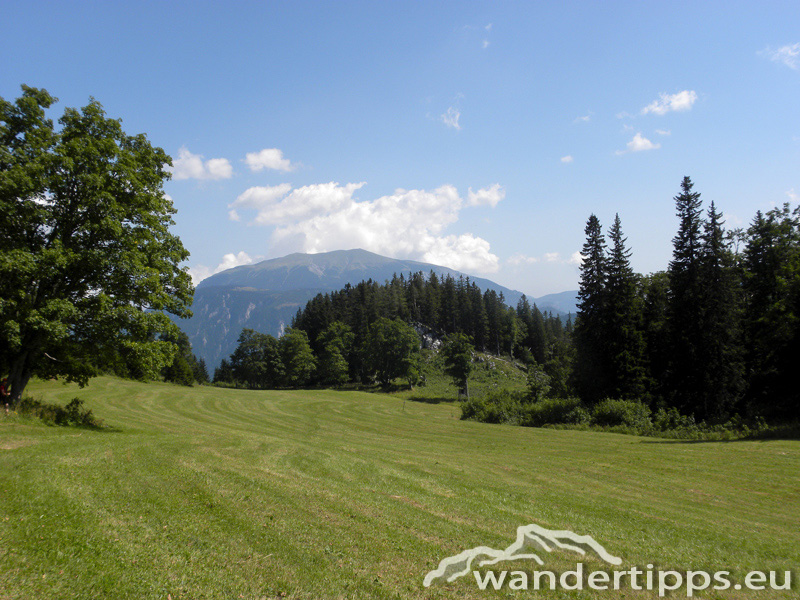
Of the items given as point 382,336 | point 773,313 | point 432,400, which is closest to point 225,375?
A: point 382,336

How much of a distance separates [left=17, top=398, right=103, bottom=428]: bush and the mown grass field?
1.40 meters

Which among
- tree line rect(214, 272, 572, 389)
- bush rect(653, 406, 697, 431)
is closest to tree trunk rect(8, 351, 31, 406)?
bush rect(653, 406, 697, 431)

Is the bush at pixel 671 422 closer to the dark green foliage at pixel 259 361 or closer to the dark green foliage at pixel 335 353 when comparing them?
the dark green foliage at pixel 335 353

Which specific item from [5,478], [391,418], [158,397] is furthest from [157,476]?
[158,397]

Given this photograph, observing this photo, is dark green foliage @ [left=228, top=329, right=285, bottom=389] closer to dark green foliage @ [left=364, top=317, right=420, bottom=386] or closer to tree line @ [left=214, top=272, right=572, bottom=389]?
tree line @ [left=214, top=272, right=572, bottom=389]

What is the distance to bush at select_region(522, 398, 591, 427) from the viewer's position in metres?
36.6

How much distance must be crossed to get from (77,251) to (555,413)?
37.9 metres

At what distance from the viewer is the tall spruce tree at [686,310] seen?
122 ft

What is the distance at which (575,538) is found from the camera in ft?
27.9

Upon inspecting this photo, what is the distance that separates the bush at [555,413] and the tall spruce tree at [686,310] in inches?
359

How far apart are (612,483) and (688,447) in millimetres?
11452

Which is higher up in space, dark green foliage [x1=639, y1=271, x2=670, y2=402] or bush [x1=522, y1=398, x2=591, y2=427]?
dark green foliage [x1=639, y1=271, x2=670, y2=402]

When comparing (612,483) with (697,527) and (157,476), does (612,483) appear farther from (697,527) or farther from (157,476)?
(157,476)

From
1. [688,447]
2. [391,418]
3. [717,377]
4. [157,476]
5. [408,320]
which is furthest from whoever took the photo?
[408,320]
